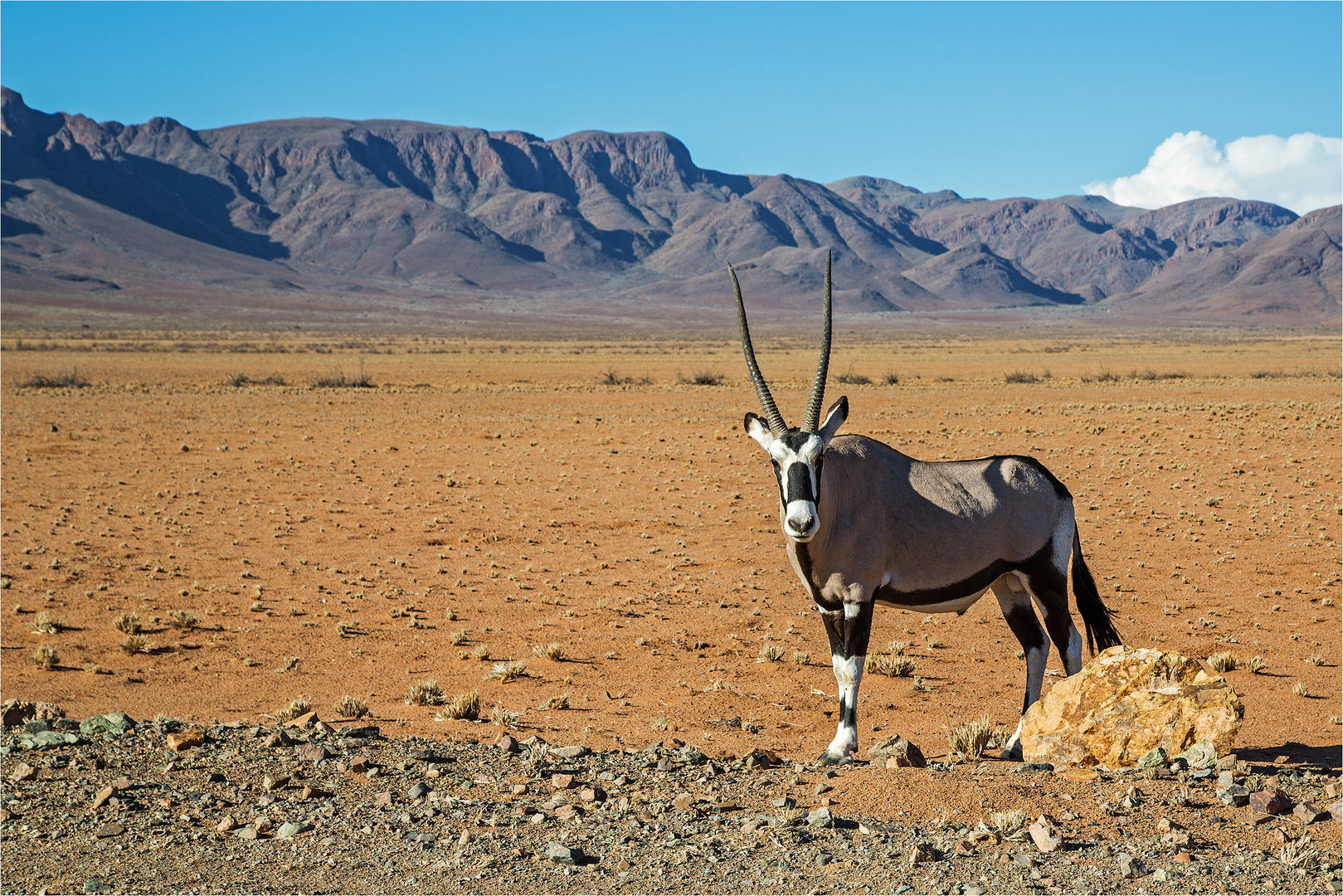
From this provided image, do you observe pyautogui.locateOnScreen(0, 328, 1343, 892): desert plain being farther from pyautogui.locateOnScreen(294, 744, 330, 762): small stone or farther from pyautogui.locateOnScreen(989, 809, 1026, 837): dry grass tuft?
pyautogui.locateOnScreen(294, 744, 330, 762): small stone

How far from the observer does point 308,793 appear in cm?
586

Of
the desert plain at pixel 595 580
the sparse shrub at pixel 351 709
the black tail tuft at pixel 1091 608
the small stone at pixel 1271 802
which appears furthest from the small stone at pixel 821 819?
the sparse shrub at pixel 351 709

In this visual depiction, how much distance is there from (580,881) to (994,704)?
4.85 metres

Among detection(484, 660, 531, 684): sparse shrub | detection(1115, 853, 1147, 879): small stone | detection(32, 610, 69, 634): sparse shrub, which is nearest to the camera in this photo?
detection(1115, 853, 1147, 879): small stone

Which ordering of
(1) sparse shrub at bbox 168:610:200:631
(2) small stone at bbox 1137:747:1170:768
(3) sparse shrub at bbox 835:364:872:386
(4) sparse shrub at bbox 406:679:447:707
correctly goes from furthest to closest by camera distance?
(3) sparse shrub at bbox 835:364:872:386
(1) sparse shrub at bbox 168:610:200:631
(4) sparse shrub at bbox 406:679:447:707
(2) small stone at bbox 1137:747:1170:768

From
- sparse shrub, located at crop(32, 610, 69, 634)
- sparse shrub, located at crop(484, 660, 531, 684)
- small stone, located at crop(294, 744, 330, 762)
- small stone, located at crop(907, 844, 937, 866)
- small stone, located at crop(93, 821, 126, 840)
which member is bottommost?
sparse shrub, located at crop(32, 610, 69, 634)

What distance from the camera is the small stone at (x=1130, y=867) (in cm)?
477

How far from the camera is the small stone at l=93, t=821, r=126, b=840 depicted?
5.41 meters

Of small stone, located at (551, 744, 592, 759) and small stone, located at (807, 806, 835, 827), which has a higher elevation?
small stone, located at (807, 806, 835, 827)

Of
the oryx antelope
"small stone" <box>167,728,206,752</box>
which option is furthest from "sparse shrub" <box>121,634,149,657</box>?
the oryx antelope

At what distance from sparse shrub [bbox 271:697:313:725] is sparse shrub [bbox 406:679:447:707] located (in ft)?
2.77

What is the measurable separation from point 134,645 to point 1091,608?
333 inches

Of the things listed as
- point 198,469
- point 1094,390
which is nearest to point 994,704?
point 198,469

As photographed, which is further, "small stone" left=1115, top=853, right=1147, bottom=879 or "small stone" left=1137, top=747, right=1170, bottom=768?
"small stone" left=1137, top=747, right=1170, bottom=768
